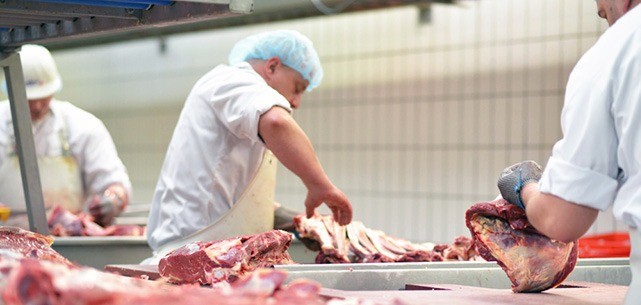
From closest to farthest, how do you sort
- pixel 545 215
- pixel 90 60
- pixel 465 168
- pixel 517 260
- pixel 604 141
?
1. pixel 604 141
2. pixel 545 215
3. pixel 517 260
4. pixel 465 168
5. pixel 90 60

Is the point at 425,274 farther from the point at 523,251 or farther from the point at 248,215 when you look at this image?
the point at 248,215

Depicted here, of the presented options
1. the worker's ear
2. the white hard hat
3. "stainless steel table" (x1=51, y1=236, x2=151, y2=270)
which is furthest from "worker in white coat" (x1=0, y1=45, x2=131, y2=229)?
the worker's ear

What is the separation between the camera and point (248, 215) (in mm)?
4367

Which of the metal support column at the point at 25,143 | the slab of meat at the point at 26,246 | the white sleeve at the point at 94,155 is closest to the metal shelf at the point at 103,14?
the metal support column at the point at 25,143

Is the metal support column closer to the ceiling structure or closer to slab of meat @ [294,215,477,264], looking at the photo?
the ceiling structure

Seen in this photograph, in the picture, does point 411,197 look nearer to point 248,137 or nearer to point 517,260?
point 248,137

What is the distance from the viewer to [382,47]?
8352mm

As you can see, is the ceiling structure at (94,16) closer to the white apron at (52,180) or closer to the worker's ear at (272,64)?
the worker's ear at (272,64)

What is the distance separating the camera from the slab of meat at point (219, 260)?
3.26m

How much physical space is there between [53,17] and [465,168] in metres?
4.83

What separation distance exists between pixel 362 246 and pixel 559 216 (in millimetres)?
2062

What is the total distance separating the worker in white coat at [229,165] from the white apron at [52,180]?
2.09 meters

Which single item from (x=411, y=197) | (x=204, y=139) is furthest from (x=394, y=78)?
(x=204, y=139)

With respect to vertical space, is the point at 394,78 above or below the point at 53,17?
below
